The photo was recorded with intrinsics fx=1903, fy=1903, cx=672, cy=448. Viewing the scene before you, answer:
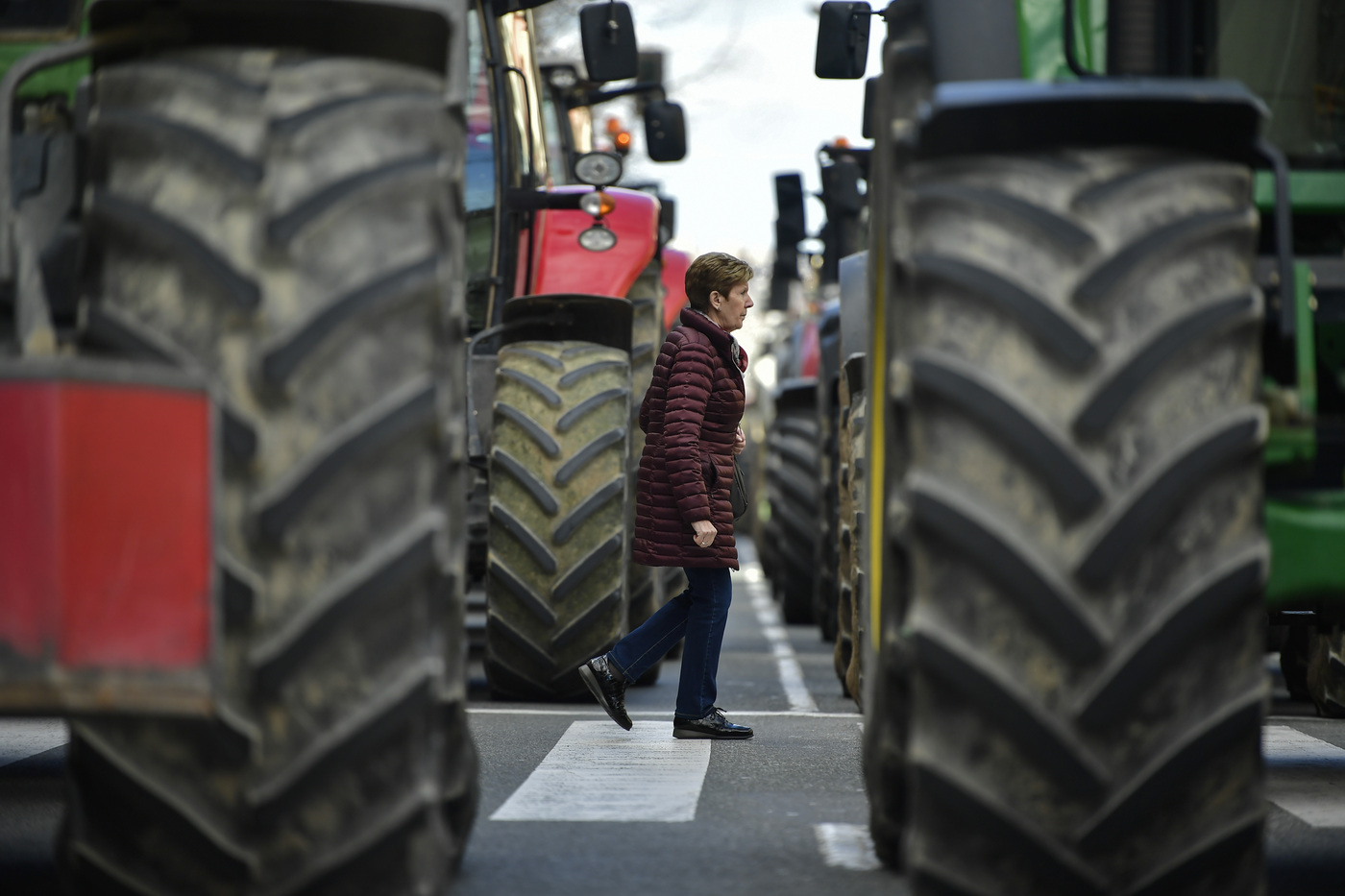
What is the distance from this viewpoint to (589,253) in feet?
29.4

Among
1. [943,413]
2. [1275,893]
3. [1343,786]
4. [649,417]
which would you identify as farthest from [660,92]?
[943,413]

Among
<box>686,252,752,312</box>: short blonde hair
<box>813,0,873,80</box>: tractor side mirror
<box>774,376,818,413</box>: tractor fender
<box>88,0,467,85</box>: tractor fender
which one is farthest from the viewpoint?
<box>774,376,818,413</box>: tractor fender

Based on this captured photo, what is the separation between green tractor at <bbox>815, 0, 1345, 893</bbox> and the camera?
2836 millimetres

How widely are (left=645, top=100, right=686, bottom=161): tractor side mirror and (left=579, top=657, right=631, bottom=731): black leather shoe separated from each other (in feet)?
12.0

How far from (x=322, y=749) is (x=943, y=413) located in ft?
3.50

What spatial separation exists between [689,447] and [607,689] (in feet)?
3.22

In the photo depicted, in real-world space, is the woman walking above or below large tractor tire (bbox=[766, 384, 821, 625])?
above

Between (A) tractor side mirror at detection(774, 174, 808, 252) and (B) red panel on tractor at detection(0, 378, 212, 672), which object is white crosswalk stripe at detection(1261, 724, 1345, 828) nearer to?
(B) red panel on tractor at detection(0, 378, 212, 672)

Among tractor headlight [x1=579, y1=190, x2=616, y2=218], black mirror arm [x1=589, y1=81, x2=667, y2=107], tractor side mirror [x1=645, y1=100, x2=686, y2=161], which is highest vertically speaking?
black mirror arm [x1=589, y1=81, x2=667, y2=107]

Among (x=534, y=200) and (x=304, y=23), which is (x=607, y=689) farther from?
(x=304, y=23)

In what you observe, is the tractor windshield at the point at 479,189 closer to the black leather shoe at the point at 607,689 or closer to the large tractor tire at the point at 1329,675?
the black leather shoe at the point at 607,689

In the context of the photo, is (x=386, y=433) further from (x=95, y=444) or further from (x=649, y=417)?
(x=649, y=417)

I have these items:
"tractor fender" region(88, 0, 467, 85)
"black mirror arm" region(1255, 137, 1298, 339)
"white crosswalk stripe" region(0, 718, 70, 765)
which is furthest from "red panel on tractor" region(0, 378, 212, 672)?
"white crosswalk stripe" region(0, 718, 70, 765)

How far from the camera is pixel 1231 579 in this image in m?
2.88
